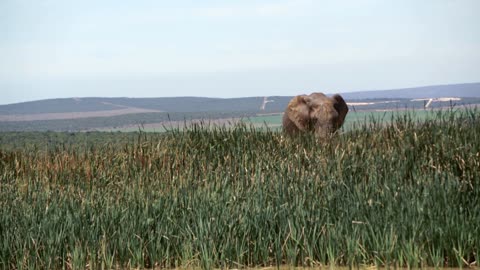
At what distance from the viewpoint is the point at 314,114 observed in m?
23.0

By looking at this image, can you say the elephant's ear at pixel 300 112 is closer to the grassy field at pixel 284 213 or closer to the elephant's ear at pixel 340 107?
the elephant's ear at pixel 340 107

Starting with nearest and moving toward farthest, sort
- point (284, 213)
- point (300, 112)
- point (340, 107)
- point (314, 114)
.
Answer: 1. point (284, 213)
2. point (314, 114)
3. point (300, 112)
4. point (340, 107)

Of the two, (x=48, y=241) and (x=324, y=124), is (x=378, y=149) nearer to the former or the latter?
(x=48, y=241)

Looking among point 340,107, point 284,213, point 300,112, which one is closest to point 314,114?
point 300,112

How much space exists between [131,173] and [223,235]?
536 centimetres

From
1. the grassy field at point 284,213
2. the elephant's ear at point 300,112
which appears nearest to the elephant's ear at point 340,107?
the elephant's ear at point 300,112

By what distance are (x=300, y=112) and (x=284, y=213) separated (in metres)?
12.4

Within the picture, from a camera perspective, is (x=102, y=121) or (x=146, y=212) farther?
(x=102, y=121)

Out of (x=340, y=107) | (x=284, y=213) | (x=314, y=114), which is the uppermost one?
(x=340, y=107)

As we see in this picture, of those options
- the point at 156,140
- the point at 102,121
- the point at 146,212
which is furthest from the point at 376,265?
the point at 102,121

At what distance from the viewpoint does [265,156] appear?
14.9 metres

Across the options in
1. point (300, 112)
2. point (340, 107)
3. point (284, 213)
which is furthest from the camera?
point (340, 107)

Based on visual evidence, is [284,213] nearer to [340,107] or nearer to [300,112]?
[300,112]

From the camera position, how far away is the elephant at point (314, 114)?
73.4 feet
